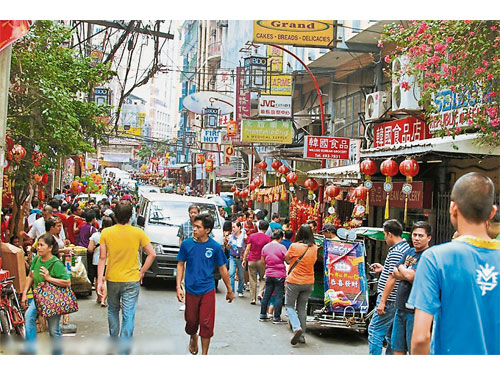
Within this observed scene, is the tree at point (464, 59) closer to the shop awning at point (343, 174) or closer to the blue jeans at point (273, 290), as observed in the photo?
the blue jeans at point (273, 290)

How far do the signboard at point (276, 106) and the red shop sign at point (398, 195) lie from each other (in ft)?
26.2

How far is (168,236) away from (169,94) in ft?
479

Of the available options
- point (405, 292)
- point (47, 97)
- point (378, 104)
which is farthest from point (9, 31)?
point (378, 104)

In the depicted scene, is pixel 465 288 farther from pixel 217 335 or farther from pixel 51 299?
pixel 217 335

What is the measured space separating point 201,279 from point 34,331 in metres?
2.05

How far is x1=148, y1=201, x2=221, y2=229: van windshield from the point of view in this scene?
14.2m

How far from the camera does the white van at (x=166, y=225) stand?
43.5 ft

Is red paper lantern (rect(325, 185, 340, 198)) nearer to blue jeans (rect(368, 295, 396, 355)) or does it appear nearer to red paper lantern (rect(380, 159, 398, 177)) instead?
red paper lantern (rect(380, 159, 398, 177))

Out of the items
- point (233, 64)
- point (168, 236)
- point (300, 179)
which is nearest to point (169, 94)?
point (233, 64)

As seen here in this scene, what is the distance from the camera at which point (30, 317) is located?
22.5 feet

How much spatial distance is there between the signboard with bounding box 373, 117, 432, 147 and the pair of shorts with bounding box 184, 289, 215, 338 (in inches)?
363

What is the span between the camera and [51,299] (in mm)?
6859

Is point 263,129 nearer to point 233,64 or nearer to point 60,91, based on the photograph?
point 60,91

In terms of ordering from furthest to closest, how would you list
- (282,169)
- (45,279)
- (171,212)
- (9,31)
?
(282,169) < (171,212) < (45,279) < (9,31)
